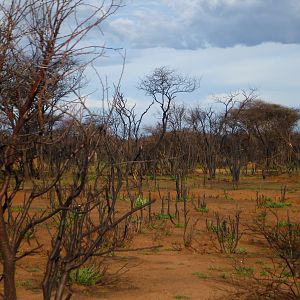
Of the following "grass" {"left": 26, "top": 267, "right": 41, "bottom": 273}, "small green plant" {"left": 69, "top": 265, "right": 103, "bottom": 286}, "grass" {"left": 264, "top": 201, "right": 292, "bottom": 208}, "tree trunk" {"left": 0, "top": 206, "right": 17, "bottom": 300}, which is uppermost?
"tree trunk" {"left": 0, "top": 206, "right": 17, "bottom": 300}

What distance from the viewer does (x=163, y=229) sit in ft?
30.0

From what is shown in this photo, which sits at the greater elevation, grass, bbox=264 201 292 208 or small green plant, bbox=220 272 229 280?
grass, bbox=264 201 292 208

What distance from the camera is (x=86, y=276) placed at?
5.45m

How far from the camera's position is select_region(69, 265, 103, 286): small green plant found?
17.8 ft

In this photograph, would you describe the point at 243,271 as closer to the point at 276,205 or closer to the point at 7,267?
the point at 7,267

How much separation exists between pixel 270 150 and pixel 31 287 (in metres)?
29.4

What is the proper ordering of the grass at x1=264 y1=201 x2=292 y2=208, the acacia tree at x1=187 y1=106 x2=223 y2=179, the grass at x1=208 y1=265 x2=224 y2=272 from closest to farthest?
the grass at x1=208 y1=265 x2=224 y2=272 → the grass at x1=264 y1=201 x2=292 y2=208 → the acacia tree at x1=187 y1=106 x2=223 y2=179

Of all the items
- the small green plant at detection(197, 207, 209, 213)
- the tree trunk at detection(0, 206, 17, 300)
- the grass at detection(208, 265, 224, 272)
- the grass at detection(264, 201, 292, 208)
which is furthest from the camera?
the grass at detection(264, 201, 292, 208)

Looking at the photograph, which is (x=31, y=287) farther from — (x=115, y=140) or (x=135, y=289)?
(x=115, y=140)

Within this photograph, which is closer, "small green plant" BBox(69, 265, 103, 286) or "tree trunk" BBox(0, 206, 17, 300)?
"tree trunk" BBox(0, 206, 17, 300)

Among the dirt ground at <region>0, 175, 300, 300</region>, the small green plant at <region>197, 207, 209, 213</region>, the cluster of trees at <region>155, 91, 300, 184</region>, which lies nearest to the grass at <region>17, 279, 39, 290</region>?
the dirt ground at <region>0, 175, 300, 300</region>

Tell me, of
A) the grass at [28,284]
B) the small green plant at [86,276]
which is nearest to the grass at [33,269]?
the grass at [28,284]

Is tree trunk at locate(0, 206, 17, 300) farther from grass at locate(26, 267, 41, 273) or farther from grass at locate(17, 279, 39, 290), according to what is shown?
grass at locate(26, 267, 41, 273)

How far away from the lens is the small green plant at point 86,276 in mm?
5422
